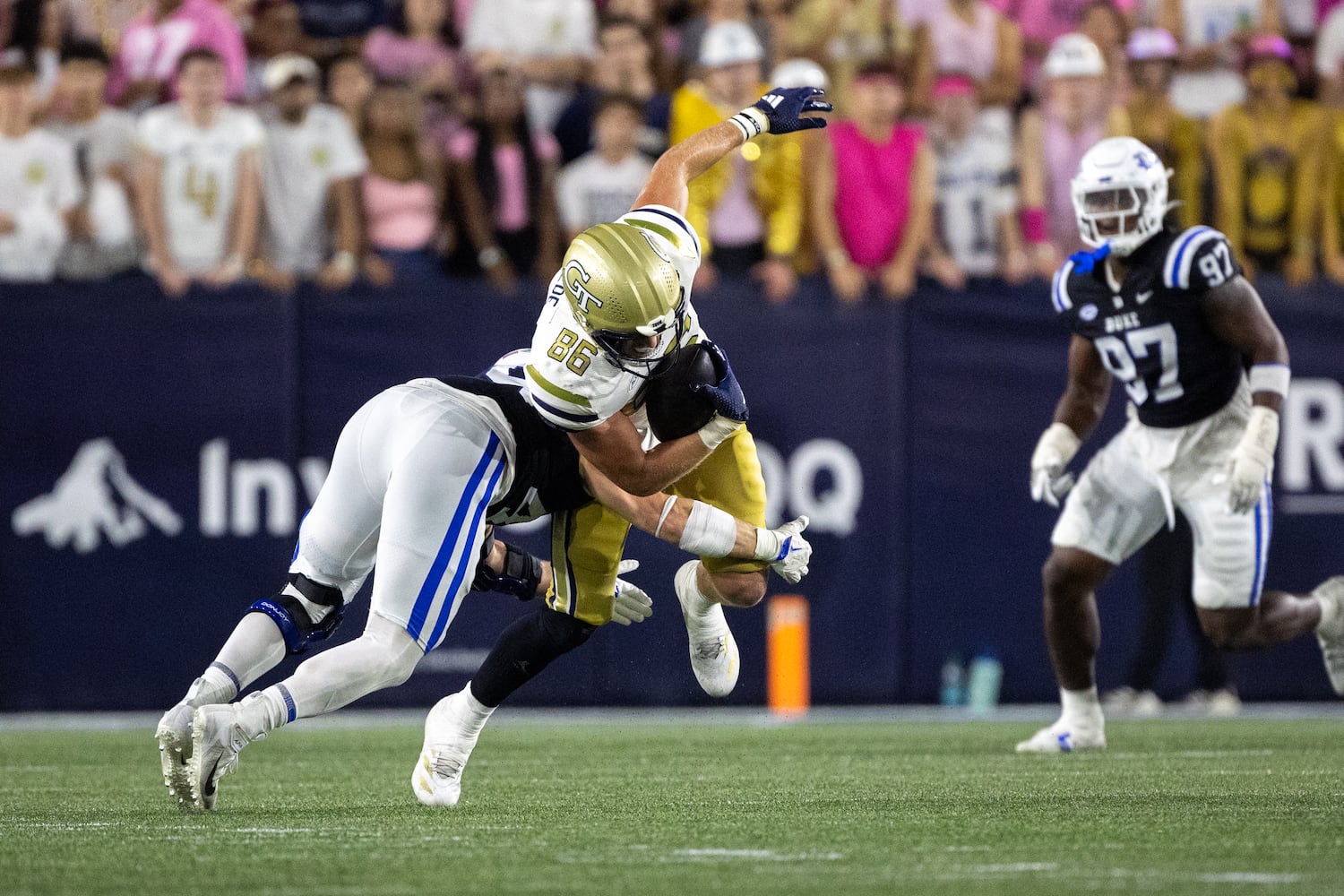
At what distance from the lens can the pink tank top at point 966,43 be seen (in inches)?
380

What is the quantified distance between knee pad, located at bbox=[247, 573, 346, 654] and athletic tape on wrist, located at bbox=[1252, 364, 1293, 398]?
2.85 metres

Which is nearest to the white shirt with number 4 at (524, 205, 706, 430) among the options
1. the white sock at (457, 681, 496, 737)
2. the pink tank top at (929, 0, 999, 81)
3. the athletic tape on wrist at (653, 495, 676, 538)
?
the athletic tape on wrist at (653, 495, 676, 538)

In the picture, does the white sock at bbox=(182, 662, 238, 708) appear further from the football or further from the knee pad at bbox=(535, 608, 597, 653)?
the football

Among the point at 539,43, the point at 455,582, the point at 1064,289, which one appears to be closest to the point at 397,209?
the point at 539,43

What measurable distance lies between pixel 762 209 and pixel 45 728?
12.8 ft

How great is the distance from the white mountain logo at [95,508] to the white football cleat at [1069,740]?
4.17m

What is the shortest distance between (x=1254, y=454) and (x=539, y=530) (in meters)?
3.65

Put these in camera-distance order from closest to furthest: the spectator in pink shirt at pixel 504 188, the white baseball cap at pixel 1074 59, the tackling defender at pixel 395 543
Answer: the tackling defender at pixel 395 543 < the spectator in pink shirt at pixel 504 188 < the white baseball cap at pixel 1074 59

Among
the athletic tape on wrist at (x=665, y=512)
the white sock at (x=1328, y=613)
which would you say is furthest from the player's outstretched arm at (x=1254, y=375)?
the athletic tape on wrist at (x=665, y=512)

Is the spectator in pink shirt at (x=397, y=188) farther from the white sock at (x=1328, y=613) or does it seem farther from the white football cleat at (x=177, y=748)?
the white football cleat at (x=177, y=748)

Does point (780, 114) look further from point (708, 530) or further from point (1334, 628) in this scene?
point (1334, 628)

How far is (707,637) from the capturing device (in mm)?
5441

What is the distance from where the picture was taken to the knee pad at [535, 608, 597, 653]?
485 centimetres

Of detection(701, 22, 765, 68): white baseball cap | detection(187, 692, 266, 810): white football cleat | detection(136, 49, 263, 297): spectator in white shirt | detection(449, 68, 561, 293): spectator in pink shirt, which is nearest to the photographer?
detection(187, 692, 266, 810): white football cleat
